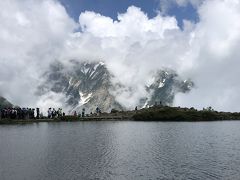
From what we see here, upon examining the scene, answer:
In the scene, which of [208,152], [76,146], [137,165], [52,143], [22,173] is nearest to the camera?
[22,173]

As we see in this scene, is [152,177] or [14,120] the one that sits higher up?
[14,120]

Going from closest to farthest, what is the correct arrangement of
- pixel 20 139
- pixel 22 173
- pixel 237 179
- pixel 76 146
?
1. pixel 237 179
2. pixel 22 173
3. pixel 76 146
4. pixel 20 139

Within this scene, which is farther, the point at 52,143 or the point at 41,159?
the point at 52,143

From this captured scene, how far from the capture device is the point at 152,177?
195 ft

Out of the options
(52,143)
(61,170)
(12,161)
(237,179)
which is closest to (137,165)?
(61,170)

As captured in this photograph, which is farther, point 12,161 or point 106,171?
→ point 12,161

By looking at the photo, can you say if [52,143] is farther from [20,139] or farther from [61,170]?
[61,170]

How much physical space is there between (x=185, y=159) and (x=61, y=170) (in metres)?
23.0

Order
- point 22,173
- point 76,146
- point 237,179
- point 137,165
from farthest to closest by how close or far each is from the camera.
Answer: point 76,146 → point 137,165 → point 22,173 → point 237,179

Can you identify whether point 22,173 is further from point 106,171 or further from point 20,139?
point 20,139

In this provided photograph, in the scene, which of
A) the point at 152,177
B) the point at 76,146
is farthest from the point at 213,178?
the point at 76,146

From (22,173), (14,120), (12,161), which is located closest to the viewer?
(22,173)

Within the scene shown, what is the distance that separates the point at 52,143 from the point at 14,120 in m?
79.0

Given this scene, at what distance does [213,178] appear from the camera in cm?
5853
